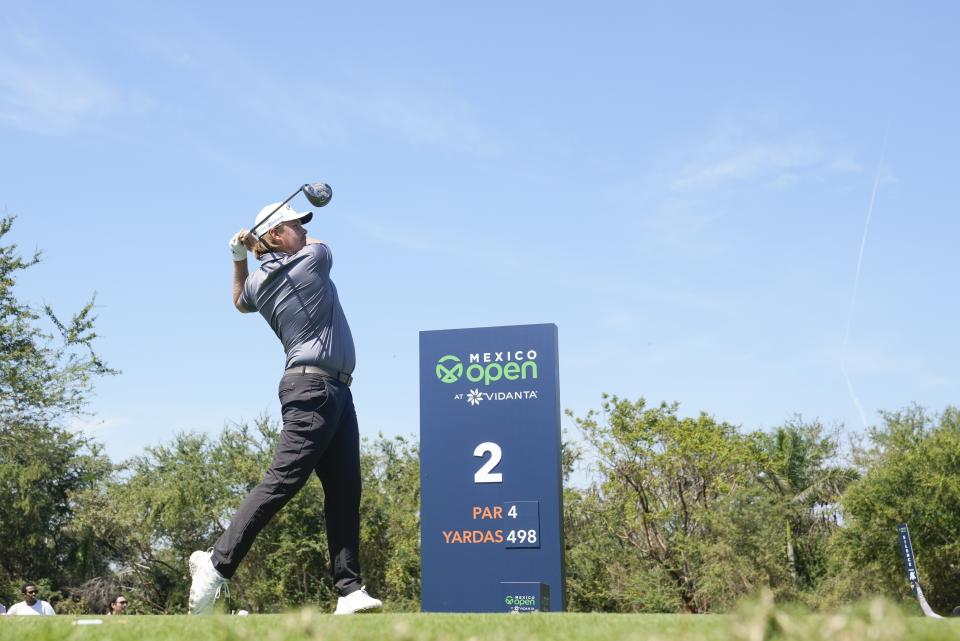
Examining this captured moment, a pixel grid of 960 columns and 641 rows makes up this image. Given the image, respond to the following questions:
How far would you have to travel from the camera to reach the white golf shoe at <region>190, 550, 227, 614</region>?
5.14 meters

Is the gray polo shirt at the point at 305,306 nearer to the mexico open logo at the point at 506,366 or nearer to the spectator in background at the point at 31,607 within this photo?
the spectator in background at the point at 31,607

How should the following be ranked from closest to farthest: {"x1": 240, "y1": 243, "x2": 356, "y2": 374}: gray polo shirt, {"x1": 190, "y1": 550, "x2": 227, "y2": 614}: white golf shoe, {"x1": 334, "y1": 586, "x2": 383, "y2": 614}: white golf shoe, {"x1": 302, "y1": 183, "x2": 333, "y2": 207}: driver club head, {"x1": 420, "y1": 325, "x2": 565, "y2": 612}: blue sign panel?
{"x1": 190, "y1": 550, "x2": 227, "y2": 614}: white golf shoe < {"x1": 334, "y1": 586, "x2": 383, "y2": 614}: white golf shoe < {"x1": 240, "y1": 243, "x2": 356, "y2": 374}: gray polo shirt < {"x1": 302, "y1": 183, "x2": 333, "y2": 207}: driver club head < {"x1": 420, "y1": 325, "x2": 565, "y2": 612}: blue sign panel

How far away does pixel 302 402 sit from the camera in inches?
216

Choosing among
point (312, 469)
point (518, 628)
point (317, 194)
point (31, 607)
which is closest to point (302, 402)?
point (312, 469)

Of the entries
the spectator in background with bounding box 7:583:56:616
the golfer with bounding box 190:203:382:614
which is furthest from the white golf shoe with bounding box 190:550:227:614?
the spectator in background with bounding box 7:583:56:616

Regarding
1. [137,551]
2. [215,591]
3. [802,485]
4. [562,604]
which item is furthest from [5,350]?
[802,485]

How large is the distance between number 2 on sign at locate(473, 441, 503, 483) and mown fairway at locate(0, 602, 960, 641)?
31.1 ft

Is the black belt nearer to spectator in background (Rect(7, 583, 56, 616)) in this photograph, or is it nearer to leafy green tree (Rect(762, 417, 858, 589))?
spectator in background (Rect(7, 583, 56, 616))

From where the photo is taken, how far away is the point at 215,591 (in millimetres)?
5164

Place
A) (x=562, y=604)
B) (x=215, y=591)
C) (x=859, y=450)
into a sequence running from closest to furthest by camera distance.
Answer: (x=215, y=591)
(x=562, y=604)
(x=859, y=450)

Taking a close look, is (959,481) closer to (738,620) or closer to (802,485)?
(802,485)

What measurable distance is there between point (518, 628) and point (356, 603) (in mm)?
2532

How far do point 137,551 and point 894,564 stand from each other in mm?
28585

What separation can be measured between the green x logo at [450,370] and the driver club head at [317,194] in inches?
293
